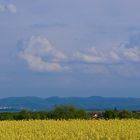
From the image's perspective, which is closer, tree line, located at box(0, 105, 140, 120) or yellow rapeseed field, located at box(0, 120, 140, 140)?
→ yellow rapeseed field, located at box(0, 120, 140, 140)

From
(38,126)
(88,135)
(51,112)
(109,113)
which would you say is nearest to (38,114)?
(51,112)

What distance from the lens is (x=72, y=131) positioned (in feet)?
72.2

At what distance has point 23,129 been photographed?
2362cm

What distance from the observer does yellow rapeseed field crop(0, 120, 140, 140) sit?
1945 cm

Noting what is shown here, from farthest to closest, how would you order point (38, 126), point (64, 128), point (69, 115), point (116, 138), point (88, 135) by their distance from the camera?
point (69, 115) → point (38, 126) → point (64, 128) → point (88, 135) → point (116, 138)

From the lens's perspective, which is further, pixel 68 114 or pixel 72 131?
pixel 68 114

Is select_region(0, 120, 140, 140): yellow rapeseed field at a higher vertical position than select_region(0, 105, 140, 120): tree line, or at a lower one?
lower

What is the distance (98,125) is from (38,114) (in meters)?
15.5

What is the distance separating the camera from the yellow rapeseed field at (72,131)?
63.8ft

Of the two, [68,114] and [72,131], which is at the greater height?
[68,114]

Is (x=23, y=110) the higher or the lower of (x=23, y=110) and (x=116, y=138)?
the higher

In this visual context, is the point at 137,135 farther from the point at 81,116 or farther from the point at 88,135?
the point at 81,116

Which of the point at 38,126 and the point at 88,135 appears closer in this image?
the point at 88,135

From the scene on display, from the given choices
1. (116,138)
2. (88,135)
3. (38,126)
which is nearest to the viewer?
(116,138)
